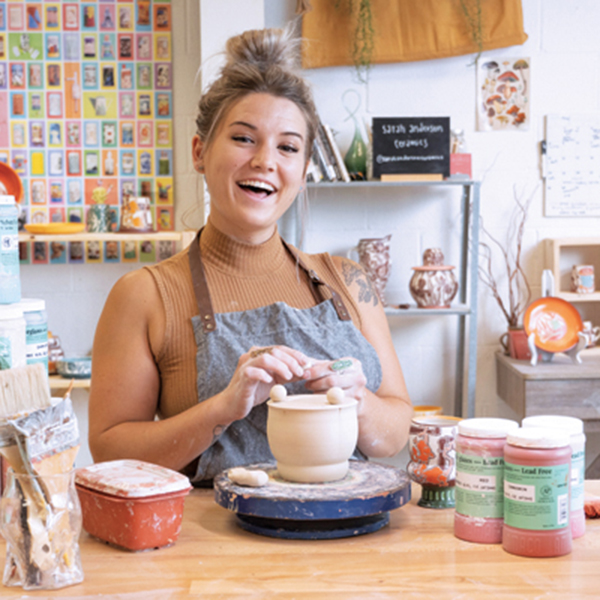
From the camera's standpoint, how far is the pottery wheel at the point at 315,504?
99cm

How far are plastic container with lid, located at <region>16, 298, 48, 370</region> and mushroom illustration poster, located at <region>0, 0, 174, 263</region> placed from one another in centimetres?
237

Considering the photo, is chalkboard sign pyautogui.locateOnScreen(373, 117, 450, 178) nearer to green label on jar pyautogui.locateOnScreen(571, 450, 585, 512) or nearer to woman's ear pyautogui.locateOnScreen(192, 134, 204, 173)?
woman's ear pyautogui.locateOnScreen(192, 134, 204, 173)

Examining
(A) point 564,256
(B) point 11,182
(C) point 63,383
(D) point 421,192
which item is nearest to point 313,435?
(B) point 11,182

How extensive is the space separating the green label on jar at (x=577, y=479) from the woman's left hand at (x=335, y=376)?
0.38m

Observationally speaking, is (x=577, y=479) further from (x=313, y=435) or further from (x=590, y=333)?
(x=590, y=333)

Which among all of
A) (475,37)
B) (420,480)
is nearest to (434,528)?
(420,480)

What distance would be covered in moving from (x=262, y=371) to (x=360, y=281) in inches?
23.1

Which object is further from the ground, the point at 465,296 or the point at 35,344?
the point at 35,344

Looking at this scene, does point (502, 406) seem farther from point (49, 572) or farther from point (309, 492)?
point (49, 572)

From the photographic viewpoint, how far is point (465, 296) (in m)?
3.49

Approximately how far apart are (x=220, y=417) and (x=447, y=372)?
7.70 feet

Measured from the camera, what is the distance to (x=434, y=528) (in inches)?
42.1

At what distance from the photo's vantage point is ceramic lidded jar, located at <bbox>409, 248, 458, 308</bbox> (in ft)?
10.5

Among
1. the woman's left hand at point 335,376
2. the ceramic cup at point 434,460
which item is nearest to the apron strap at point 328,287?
the woman's left hand at point 335,376
